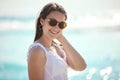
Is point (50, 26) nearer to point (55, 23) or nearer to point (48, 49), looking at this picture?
point (55, 23)

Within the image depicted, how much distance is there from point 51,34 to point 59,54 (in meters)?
0.22

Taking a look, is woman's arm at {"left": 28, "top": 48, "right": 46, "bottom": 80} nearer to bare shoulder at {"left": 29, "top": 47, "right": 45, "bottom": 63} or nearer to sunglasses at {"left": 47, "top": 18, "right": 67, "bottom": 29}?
bare shoulder at {"left": 29, "top": 47, "right": 45, "bottom": 63}

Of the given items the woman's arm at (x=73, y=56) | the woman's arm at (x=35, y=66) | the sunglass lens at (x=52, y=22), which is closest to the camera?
the woman's arm at (x=35, y=66)

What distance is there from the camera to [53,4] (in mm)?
2338

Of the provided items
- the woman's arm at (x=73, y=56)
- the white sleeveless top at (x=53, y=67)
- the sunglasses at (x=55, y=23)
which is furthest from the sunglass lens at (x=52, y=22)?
the woman's arm at (x=73, y=56)

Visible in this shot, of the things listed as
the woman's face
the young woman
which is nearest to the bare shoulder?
the young woman

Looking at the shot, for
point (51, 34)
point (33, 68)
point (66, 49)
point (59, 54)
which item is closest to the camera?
point (33, 68)

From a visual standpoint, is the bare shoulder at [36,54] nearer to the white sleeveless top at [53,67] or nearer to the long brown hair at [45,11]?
the white sleeveless top at [53,67]

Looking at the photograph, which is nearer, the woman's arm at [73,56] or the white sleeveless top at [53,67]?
the white sleeveless top at [53,67]

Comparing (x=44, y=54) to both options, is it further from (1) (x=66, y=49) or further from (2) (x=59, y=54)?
(1) (x=66, y=49)

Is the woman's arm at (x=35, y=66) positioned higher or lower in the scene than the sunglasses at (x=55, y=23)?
lower

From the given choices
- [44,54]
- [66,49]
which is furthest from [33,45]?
[66,49]

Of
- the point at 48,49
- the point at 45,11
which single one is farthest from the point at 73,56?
the point at 45,11

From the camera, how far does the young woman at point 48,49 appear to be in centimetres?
216
